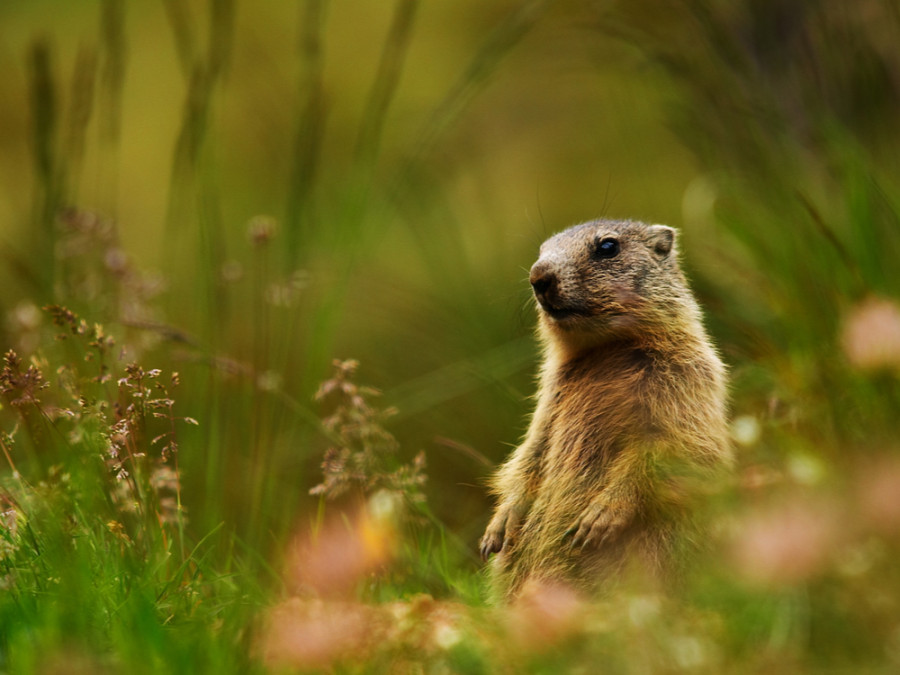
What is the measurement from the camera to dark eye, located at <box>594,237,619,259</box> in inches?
141

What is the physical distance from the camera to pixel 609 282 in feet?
11.3

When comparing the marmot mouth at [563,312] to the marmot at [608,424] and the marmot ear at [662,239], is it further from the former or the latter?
the marmot ear at [662,239]

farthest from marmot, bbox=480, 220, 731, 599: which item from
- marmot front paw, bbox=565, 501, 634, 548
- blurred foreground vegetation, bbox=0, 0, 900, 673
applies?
blurred foreground vegetation, bbox=0, 0, 900, 673

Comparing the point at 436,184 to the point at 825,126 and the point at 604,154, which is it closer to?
the point at 825,126

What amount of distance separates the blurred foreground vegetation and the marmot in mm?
212

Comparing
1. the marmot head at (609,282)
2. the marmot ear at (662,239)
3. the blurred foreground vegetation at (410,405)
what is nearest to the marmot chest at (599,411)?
the marmot head at (609,282)

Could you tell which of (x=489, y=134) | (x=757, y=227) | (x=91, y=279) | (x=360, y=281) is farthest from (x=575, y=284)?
(x=489, y=134)

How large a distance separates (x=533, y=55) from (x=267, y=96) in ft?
9.84

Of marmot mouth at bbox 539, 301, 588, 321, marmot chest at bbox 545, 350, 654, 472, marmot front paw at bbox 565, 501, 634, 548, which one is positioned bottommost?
marmot front paw at bbox 565, 501, 634, 548

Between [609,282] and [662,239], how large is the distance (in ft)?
1.62

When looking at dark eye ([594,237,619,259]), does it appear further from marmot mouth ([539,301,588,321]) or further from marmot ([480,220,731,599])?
marmot mouth ([539,301,588,321])

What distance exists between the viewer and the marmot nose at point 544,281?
3.32 meters

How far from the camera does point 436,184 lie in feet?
17.7

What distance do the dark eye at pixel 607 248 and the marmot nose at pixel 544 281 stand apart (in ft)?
1.00
